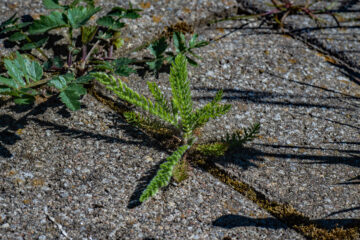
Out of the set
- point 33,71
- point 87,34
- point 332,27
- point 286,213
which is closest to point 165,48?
point 87,34

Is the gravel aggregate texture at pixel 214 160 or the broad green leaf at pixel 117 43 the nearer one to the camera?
Answer: the gravel aggregate texture at pixel 214 160

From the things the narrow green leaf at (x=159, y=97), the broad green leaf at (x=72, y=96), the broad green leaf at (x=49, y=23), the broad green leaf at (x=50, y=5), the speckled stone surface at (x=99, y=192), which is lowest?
the speckled stone surface at (x=99, y=192)

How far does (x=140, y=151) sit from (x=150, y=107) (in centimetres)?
17

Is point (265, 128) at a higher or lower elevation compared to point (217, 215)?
higher

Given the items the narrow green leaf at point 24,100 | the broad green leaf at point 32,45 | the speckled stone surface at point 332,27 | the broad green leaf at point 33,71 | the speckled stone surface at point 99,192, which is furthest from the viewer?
the speckled stone surface at point 332,27

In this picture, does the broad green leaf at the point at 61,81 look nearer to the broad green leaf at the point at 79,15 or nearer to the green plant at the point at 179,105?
the green plant at the point at 179,105

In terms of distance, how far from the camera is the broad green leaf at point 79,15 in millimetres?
1852

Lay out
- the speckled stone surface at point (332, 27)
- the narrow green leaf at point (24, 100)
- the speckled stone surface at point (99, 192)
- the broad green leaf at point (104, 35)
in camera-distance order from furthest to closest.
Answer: the speckled stone surface at point (332, 27) < the broad green leaf at point (104, 35) < the narrow green leaf at point (24, 100) < the speckled stone surface at point (99, 192)

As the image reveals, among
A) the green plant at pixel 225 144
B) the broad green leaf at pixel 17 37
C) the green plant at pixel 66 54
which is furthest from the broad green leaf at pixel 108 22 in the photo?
the green plant at pixel 225 144

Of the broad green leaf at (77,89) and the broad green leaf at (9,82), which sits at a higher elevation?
the broad green leaf at (9,82)

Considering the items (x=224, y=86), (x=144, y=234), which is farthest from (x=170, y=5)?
(x=144, y=234)

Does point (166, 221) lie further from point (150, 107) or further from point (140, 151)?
point (150, 107)

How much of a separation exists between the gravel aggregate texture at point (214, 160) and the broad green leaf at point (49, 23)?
0.21 metres

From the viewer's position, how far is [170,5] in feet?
7.79
